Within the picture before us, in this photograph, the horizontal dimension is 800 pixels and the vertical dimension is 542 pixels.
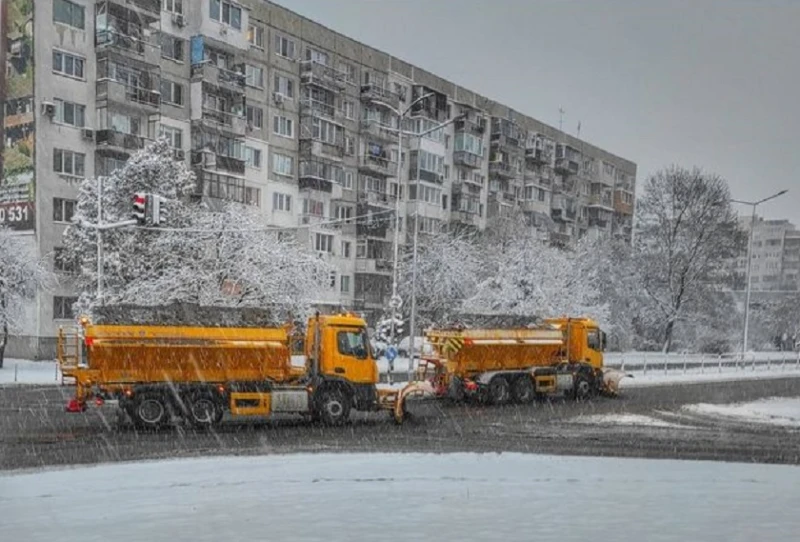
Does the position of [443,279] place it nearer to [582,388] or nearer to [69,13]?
[582,388]

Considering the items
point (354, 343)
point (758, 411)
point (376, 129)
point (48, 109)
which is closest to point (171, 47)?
point (48, 109)

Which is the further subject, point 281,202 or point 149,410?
point 281,202

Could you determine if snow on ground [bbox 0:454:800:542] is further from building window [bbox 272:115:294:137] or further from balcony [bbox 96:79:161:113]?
building window [bbox 272:115:294:137]

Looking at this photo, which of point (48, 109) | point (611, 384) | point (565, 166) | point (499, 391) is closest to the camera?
point (499, 391)

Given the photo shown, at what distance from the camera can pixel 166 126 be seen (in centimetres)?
3922

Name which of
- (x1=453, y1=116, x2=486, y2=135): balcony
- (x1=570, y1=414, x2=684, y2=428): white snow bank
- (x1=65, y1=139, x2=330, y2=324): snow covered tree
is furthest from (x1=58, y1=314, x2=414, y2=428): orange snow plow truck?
(x1=453, y1=116, x2=486, y2=135): balcony

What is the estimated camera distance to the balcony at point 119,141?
1407 inches

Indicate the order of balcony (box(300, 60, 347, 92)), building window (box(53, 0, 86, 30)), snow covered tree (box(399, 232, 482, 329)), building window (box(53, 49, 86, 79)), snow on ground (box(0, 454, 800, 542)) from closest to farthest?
snow on ground (box(0, 454, 800, 542)), building window (box(53, 0, 86, 30)), building window (box(53, 49, 86, 79)), snow covered tree (box(399, 232, 482, 329)), balcony (box(300, 60, 347, 92))

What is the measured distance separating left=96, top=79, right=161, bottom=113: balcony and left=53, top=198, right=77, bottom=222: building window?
5.10m

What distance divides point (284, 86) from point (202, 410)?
1359 inches

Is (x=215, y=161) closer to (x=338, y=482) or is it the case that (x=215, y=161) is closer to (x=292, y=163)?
(x=292, y=163)

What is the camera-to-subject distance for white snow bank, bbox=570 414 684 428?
1806cm

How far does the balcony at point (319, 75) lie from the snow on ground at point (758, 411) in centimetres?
3266

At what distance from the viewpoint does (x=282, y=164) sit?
153ft
